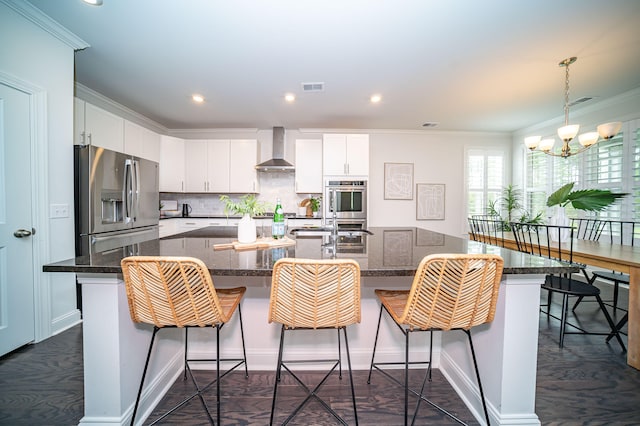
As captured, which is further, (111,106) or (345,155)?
(345,155)

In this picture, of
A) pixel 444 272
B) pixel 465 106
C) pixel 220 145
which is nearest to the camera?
pixel 444 272

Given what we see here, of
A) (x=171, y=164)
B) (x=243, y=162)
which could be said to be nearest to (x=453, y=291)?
(x=243, y=162)

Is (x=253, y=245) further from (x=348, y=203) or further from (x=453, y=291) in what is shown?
(x=348, y=203)

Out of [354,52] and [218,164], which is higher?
[354,52]

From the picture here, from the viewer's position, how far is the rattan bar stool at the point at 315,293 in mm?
1092

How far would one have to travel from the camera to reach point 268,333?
1.87 meters

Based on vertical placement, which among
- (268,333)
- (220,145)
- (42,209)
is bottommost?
(268,333)

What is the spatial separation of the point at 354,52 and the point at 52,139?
2731 millimetres

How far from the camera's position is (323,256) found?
1430mm

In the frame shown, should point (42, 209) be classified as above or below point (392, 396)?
above

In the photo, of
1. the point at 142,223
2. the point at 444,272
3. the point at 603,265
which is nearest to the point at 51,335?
the point at 142,223

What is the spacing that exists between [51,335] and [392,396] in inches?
110

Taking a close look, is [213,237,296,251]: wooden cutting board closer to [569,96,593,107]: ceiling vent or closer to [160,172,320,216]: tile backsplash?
[160,172,320,216]: tile backsplash

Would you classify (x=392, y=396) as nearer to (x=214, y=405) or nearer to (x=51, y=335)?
(x=214, y=405)
